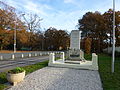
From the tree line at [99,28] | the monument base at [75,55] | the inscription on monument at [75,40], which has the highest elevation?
the tree line at [99,28]

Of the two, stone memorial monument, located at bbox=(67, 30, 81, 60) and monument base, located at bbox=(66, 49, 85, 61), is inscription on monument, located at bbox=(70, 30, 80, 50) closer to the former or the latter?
stone memorial monument, located at bbox=(67, 30, 81, 60)

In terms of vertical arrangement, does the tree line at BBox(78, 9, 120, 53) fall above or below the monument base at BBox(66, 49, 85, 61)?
above

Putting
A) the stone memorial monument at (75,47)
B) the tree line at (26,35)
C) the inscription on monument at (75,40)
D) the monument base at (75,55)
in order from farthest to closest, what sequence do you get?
the tree line at (26,35), the inscription on monument at (75,40), the stone memorial monument at (75,47), the monument base at (75,55)

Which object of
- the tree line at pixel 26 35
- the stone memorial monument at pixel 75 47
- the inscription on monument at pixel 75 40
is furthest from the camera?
the tree line at pixel 26 35

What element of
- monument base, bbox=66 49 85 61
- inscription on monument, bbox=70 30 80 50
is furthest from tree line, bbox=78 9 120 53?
monument base, bbox=66 49 85 61

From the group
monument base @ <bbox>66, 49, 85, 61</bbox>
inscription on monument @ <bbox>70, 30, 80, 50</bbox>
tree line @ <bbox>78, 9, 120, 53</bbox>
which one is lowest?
monument base @ <bbox>66, 49, 85, 61</bbox>

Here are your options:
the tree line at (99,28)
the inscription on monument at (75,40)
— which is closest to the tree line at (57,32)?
the tree line at (99,28)

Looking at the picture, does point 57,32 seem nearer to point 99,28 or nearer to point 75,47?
point 99,28

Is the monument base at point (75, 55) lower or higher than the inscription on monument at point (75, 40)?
lower

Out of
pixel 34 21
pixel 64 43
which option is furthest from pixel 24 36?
pixel 64 43

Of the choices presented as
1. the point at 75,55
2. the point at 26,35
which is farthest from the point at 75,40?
the point at 26,35

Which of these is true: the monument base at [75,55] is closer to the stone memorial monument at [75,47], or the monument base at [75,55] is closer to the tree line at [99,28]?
the stone memorial monument at [75,47]

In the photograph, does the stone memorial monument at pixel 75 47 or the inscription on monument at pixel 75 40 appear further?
the inscription on monument at pixel 75 40

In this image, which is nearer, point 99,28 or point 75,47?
point 75,47
